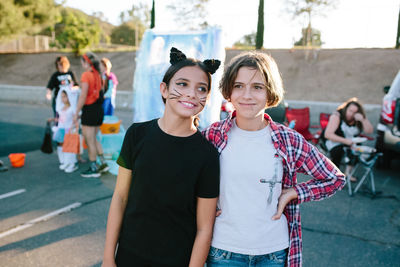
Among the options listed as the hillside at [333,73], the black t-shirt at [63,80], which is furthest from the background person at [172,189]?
the hillside at [333,73]

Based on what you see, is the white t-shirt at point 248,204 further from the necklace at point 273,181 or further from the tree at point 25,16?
the tree at point 25,16

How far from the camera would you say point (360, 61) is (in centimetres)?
2011

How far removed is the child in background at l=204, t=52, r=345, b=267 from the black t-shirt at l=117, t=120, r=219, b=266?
0.43 ft

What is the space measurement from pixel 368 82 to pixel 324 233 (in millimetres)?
17234

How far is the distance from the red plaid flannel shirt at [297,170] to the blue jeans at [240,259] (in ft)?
0.26

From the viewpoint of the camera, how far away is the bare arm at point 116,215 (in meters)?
1.54

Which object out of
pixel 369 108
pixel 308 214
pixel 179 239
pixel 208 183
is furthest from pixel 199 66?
pixel 369 108

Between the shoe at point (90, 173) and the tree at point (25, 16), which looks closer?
the shoe at point (90, 173)

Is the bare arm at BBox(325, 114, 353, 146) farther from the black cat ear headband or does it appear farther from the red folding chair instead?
the black cat ear headband

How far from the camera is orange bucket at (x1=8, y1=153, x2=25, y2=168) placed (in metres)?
5.82

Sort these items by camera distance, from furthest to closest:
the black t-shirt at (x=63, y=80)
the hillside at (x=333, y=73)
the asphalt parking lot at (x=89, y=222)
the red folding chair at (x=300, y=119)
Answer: the hillside at (x=333, y=73)
the red folding chair at (x=300, y=119)
the black t-shirt at (x=63, y=80)
the asphalt parking lot at (x=89, y=222)

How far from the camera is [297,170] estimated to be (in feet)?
5.46

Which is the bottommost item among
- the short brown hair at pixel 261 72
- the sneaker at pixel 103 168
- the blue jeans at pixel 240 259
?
the sneaker at pixel 103 168

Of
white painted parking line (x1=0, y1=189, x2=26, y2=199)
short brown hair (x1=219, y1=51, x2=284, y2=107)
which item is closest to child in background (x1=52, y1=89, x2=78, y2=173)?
white painted parking line (x1=0, y1=189, x2=26, y2=199)
